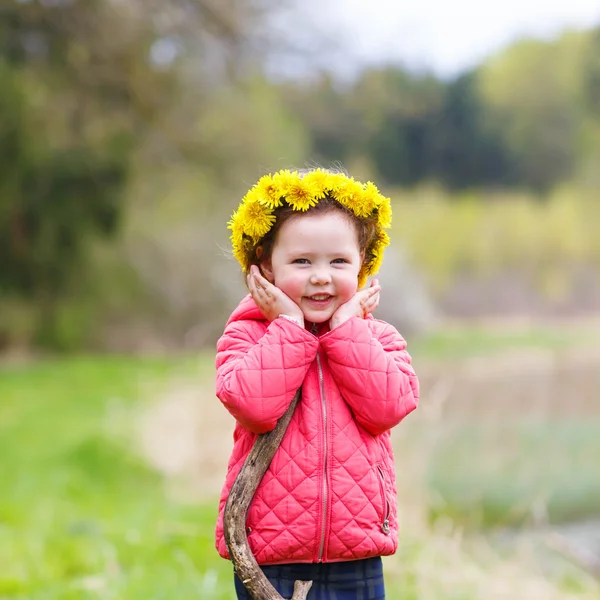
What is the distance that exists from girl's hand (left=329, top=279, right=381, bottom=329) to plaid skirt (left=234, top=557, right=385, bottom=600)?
62cm

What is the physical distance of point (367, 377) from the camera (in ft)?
7.14

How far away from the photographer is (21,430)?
26.7ft

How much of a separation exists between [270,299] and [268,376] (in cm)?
23

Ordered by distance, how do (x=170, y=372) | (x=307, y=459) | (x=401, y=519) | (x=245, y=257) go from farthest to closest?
(x=170, y=372)
(x=401, y=519)
(x=245, y=257)
(x=307, y=459)

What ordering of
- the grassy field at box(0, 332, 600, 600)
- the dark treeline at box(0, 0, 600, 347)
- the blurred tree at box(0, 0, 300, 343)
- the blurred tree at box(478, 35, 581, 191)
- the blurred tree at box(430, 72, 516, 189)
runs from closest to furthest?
the grassy field at box(0, 332, 600, 600) < the blurred tree at box(0, 0, 300, 343) < the dark treeline at box(0, 0, 600, 347) < the blurred tree at box(430, 72, 516, 189) < the blurred tree at box(478, 35, 581, 191)

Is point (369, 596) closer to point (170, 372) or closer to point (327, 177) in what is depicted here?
point (327, 177)

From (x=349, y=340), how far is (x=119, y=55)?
12202mm

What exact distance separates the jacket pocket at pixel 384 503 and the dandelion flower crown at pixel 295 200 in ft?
2.17

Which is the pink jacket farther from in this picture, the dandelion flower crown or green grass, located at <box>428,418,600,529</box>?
green grass, located at <box>428,418,600,529</box>

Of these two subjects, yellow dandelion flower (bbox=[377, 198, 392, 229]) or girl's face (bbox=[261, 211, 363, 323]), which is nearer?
girl's face (bbox=[261, 211, 363, 323])

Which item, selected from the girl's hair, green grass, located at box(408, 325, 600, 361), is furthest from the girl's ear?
green grass, located at box(408, 325, 600, 361)

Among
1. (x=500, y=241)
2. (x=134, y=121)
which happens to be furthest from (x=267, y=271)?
(x=500, y=241)

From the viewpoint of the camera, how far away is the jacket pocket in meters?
2.23

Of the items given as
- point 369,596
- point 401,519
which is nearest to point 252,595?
point 369,596
